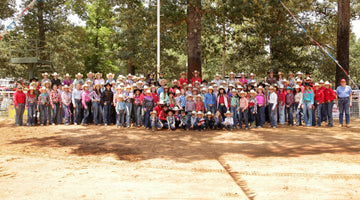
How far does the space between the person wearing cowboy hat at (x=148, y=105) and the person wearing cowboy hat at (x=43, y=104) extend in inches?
187

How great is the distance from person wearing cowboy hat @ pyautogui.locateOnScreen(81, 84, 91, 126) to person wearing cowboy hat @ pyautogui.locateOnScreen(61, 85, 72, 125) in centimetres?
76

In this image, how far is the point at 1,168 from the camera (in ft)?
22.7

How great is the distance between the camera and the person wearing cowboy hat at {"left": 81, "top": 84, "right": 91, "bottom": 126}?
13664mm

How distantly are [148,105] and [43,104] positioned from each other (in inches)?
198

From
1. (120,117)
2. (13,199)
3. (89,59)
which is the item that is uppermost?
(89,59)

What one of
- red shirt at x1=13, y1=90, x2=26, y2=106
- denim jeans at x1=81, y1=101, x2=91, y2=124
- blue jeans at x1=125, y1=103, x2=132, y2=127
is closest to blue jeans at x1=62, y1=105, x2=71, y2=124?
denim jeans at x1=81, y1=101, x2=91, y2=124

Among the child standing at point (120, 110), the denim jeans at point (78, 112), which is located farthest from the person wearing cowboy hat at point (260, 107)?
the denim jeans at point (78, 112)

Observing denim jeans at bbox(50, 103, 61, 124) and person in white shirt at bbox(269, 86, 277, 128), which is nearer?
person in white shirt at bbox(269, 86, 277, 128)

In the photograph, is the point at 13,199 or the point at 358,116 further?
the point at 358,116

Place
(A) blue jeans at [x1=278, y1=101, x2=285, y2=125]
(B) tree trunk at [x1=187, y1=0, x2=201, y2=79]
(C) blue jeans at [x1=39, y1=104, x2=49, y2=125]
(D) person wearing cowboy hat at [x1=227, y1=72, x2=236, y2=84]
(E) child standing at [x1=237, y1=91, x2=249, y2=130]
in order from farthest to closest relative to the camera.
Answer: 1. (B) tree trunk at [x1=187, y1=0, x2=201, y2=79]
2. (D) person wearing cowboy hat at [x1=227, y1=72, x2=236, y2=84]
3. (C) blue jeans at [x1=39, y1=104, x2=49, y2=125]
4. (A) blue jeans at [x1=278, y1=101, x2=285, y2=125]
5. (E) child standing at [x1=237, y1=91, x2=249, y2=130]

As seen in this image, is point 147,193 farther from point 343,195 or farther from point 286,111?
point 286,111

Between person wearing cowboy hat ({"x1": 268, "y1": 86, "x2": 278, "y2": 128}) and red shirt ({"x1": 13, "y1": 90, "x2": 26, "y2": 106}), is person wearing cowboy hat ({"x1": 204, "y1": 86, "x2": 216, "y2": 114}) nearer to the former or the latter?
person wearing cowboy hat ({"x1": 268, "y1": 86, "x2": 278, "y2": 128})

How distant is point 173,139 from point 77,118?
5527 millimetres

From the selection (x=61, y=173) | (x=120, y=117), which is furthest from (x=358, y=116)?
(x=61, y=173)
